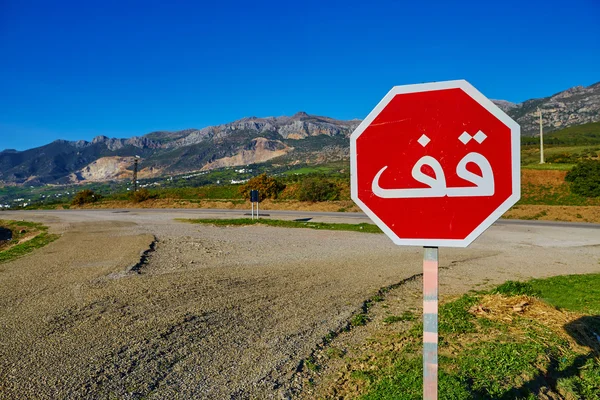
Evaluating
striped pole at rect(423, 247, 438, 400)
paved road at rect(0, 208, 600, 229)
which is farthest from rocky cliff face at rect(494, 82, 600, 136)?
striped pole at rect(423, 247, 438, 400)

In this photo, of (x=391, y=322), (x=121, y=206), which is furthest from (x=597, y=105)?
(x=391, y=322)

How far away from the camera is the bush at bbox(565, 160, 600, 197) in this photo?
37.2 m

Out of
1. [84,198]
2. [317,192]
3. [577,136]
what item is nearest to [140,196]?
[84,198]

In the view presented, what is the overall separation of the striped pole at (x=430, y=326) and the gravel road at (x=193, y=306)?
245 cm

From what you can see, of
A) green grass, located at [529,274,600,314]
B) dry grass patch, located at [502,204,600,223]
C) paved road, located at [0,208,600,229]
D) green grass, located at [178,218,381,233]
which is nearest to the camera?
green grass, located at [529,274,600,314]

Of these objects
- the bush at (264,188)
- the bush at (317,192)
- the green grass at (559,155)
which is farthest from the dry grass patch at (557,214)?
the bush at (264,188)

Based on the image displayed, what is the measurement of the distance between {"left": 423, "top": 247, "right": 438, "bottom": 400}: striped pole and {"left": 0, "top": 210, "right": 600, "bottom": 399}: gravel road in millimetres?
2450

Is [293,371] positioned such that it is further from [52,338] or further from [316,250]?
[316,250]

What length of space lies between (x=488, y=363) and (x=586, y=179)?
42.7 meters

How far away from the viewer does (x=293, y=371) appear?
454cm

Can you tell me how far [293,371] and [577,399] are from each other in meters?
2.89

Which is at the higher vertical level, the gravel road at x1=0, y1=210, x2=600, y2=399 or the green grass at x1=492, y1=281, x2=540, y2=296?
the green grass at x1=492, y1=281, x2=540, y2=296

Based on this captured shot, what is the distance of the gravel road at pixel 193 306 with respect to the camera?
14.4 feet

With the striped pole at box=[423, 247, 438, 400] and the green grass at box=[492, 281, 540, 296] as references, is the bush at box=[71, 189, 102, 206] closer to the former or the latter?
the green grass at box=[492, 281, 540, 296]
